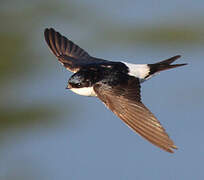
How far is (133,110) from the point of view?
15.3 feet

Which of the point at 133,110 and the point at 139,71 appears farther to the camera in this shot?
the point at 139,71

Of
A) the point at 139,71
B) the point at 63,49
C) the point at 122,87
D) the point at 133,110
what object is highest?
the point at 63,49

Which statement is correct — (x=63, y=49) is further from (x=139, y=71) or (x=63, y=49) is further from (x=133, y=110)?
→ (x=133, y=110)

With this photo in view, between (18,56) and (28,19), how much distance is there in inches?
38.3

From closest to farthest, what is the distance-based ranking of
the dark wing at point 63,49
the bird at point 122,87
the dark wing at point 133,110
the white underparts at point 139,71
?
the dark wing at point 133,110, the bird at point 122,87, the white underparts at point 139,71, the dark wing at point 63,49

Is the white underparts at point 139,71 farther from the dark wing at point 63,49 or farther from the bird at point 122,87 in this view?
the dark wing at point 63,49

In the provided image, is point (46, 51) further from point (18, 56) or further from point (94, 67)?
point (94, 67)

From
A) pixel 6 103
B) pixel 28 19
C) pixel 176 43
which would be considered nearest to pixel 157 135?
pixel 6 103

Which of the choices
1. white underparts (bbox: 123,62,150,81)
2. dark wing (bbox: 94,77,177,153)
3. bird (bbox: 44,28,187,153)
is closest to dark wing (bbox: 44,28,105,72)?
bird (bbox: 44,28,187,153)

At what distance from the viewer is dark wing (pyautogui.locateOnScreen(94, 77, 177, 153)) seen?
14.4 ft

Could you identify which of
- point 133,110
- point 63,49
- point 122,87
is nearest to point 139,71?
point 122,87

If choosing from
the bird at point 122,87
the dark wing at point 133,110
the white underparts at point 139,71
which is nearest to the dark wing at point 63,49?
the bird at point 122,87

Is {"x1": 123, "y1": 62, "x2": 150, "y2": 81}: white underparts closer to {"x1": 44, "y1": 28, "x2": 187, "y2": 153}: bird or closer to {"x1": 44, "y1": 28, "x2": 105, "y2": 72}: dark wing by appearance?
{"x1": 44, "y1": 28, "x2": 187, "y2": 153}: bird

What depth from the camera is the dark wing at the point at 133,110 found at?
14.4ft
